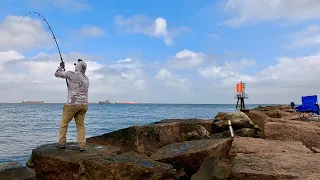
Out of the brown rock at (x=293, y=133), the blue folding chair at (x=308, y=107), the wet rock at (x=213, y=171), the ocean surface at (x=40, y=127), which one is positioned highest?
the blue folding chair at (x=308, y=107)

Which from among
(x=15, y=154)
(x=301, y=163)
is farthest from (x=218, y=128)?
(x=15, y=154)

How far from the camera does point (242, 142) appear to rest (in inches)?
259

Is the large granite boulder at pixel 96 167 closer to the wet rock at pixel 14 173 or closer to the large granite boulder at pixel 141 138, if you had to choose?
the wet rock at pixel 14 173

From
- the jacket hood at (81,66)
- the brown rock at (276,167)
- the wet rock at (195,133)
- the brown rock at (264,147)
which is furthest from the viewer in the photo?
the wet rock at (195,133)

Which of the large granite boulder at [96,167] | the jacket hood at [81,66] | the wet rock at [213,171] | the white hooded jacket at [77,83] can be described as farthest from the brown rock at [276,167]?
the jacket hood at [81,66]

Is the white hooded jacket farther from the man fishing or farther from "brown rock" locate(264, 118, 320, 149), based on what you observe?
"brown rock" locate(264, 118, 320, 149)

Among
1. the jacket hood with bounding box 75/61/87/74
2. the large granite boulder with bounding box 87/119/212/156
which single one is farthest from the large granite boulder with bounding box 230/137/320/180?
the jacket hood with bounding box 75/61/87/74

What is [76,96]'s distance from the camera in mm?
6281

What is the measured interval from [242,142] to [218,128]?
353 cm

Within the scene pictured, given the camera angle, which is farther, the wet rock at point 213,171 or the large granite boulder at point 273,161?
the wet rock at point 213,171

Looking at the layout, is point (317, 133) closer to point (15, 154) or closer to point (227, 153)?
point (227, 153)

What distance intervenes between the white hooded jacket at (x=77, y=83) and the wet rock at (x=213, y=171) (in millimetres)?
2878

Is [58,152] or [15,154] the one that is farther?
[15,154]

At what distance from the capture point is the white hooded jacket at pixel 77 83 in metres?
6.28
